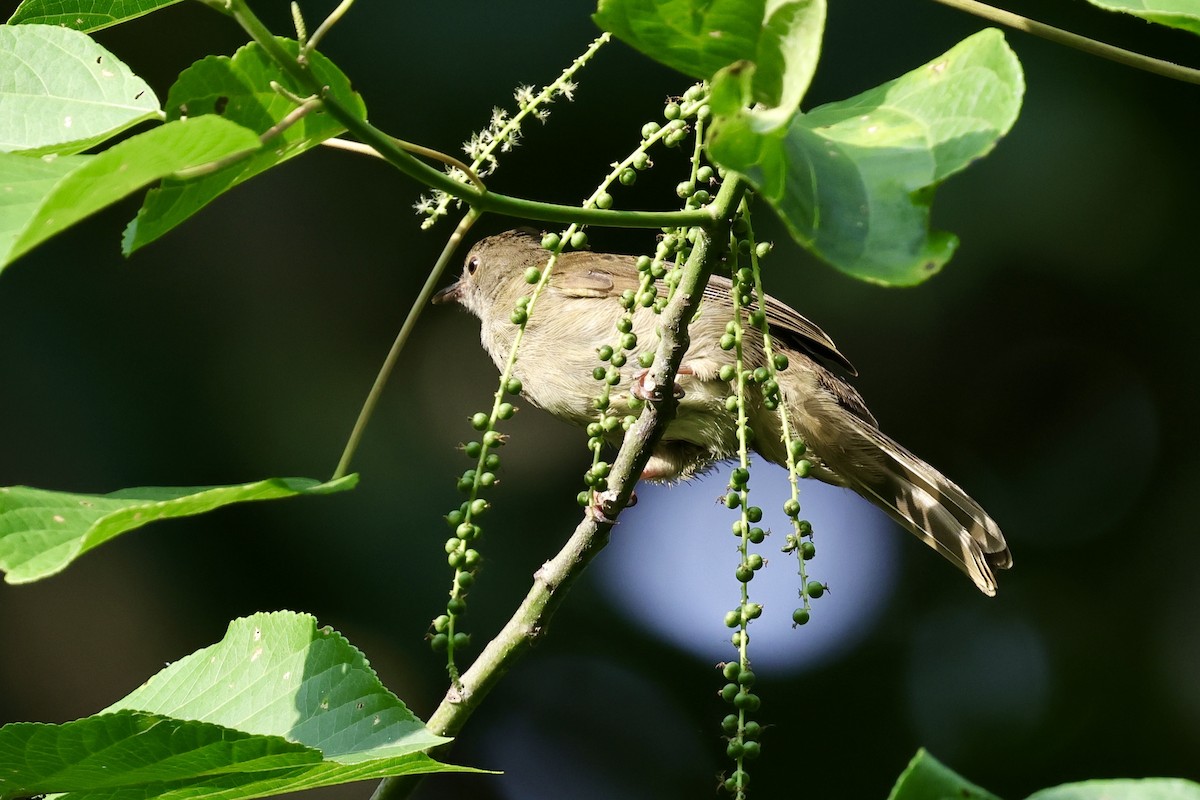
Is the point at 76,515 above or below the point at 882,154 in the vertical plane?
below

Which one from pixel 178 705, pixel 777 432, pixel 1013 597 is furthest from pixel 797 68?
pixel 1013 597

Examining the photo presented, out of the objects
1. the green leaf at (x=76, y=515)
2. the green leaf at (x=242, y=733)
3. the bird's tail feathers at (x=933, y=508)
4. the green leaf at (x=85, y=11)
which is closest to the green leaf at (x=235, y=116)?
the green leaf at (x=76, y=515)

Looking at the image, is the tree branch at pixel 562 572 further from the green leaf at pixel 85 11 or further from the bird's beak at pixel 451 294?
the bird's beak at pixel 451 294

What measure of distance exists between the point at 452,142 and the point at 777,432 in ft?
7.58

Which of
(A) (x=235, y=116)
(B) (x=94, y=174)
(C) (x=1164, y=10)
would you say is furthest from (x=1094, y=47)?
(B) (x=94, y=174)

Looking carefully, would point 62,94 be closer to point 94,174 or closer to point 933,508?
point 94,174

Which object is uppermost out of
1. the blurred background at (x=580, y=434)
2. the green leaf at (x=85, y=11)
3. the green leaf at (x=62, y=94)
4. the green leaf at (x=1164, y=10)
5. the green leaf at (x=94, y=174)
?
the green leaf at (x=85, y=11)

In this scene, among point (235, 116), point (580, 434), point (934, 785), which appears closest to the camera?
point (934, 785)

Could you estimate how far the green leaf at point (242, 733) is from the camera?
1.52 metres

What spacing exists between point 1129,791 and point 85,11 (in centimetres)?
174

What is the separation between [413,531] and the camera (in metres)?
5.84

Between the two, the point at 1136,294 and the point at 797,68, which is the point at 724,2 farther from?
the point at 1136,294

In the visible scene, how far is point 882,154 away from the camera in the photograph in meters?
1.23

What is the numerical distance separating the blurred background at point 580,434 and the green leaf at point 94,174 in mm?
4351
